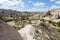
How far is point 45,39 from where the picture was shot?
55.6 feet

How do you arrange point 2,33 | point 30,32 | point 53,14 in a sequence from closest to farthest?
point 2,33 → point 30,32 → point 53,14

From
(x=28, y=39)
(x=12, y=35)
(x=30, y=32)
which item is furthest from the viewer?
(x=30, y=32)

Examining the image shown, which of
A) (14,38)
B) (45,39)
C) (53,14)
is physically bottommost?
(53,14)

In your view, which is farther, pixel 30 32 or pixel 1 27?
pixel 30 32

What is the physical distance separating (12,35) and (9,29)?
10.7 inches

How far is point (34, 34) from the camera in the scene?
16.5m

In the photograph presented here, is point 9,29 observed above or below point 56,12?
above

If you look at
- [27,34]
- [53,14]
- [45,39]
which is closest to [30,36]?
[27,34]

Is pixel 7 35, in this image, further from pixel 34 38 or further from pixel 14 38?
pixel 34 38

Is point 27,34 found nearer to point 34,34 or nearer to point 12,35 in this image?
point 34,34

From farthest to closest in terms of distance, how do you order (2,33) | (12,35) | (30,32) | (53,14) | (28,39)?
(53,14) < (30,32) < (28,39) < (12,35) < (2,33)

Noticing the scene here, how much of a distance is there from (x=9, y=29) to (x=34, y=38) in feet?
28.9

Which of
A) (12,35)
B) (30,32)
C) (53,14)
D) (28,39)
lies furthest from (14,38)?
(53,14)

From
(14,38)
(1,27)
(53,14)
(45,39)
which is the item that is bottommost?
(53,14)
